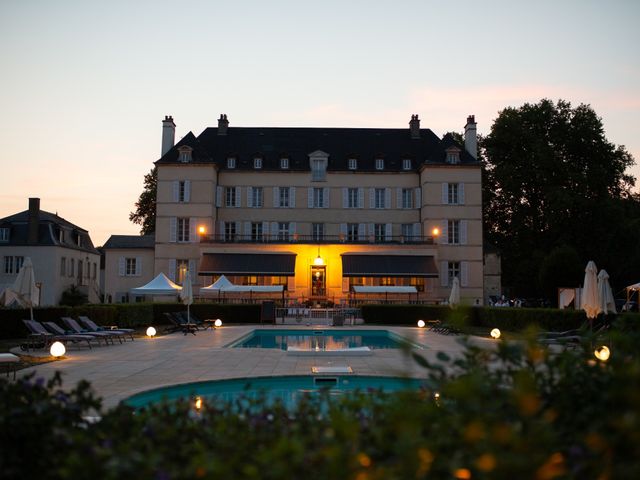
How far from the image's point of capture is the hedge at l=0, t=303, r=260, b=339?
20953 mm

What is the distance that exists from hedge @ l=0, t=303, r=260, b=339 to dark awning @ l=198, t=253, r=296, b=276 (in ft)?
28.3

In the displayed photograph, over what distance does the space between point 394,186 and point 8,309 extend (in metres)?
28.8

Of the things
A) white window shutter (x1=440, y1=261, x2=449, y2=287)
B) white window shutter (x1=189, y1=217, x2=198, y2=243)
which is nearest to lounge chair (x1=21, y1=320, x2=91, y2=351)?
white window shutter (x1=189, y1=217, x2=198, y2=243)

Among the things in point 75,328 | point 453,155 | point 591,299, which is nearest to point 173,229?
point 453,155

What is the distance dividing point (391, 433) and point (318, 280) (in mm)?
39104

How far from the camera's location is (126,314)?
2619cm

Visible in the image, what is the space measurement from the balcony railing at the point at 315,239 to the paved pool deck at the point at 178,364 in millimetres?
22170

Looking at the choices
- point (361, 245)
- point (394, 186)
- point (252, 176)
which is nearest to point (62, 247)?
point (252, 176)

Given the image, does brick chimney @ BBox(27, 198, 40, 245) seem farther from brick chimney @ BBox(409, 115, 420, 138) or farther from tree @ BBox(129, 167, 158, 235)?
brick chimney @ BBox(409, 115, 420, 138)

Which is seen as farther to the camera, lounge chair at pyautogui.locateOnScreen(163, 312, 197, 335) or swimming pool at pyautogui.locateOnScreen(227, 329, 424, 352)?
lounge chair at pyautogui.locateOnScreen(163, 312, 197, 335)

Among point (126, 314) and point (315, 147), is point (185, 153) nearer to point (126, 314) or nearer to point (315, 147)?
point (315, 147)

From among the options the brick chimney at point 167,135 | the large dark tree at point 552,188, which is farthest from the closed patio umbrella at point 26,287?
the large dark tree at point 552,188

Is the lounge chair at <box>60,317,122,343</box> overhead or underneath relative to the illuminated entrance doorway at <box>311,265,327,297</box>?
underneath

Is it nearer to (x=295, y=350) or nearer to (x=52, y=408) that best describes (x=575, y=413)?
(x=52, y=408)
